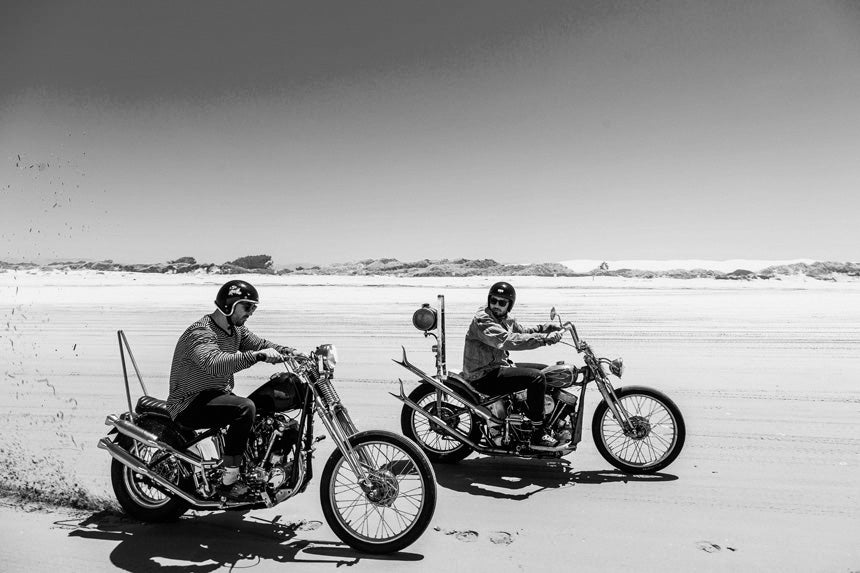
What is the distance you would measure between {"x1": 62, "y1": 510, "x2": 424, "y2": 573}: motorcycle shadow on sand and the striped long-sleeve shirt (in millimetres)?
804

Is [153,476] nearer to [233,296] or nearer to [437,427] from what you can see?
[233,296]

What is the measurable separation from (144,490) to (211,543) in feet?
2.55

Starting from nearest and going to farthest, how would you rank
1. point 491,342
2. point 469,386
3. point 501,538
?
point 501,538 < point 491,342 < point 469,386

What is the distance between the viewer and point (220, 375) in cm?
380

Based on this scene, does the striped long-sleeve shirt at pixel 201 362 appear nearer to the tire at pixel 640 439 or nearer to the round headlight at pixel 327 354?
the round headlight at pixel 327 354

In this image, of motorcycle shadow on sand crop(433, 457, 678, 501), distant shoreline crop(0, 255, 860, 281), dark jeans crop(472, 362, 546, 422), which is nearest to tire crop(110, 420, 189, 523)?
motorcycle shadow on sand crop(433, 457, 678, 501)

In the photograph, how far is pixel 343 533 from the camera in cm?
371

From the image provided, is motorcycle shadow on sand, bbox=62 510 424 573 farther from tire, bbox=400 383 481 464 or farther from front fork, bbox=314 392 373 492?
tire, bbox=400 383 481 464

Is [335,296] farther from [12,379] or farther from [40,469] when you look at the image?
[40,469]

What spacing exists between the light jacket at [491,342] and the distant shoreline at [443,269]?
112 feet

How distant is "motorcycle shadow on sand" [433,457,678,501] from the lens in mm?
4797

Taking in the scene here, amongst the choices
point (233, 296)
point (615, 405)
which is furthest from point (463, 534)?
point (233, 296)

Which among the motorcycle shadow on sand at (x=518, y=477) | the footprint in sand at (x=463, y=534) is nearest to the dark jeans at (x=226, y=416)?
the footprint in sand at (x=463, y=534)

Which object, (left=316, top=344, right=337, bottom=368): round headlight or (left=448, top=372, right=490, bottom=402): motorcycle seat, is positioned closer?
(left=316, top=344, right=337, bottom=368): round headlight
